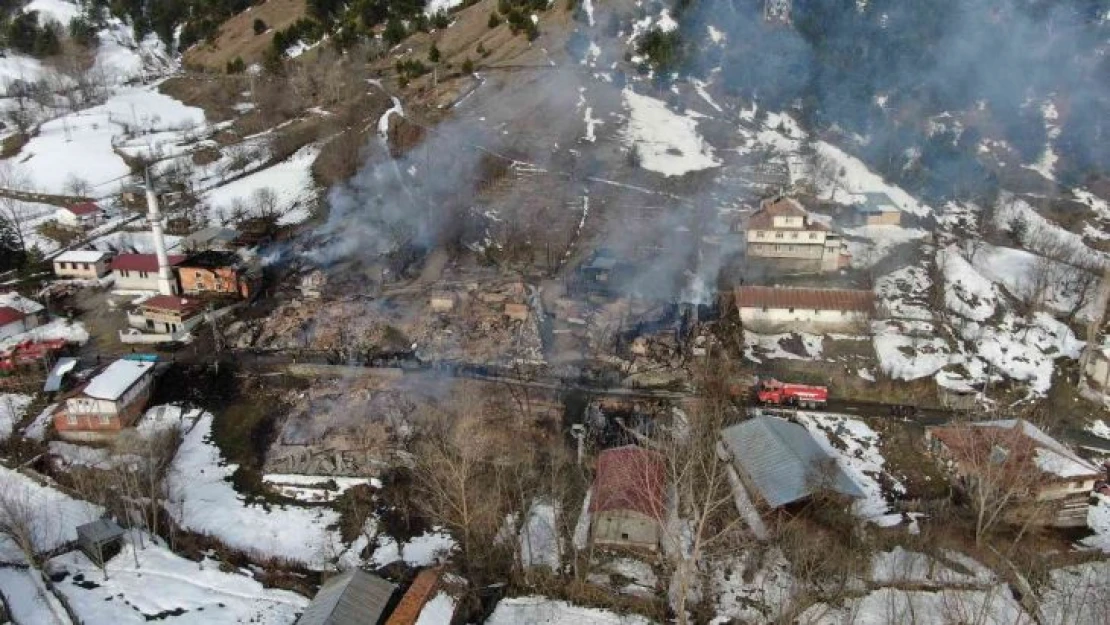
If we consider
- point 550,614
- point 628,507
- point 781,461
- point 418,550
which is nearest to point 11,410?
point 418,550

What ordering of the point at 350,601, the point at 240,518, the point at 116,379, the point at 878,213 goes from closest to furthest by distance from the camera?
the point at 350,601, the point at 240,518, the point at 116,379, the point at 878,213

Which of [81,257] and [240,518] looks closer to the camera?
[240,518]

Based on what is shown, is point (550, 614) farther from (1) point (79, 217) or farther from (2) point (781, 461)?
(1) point (79, 217)

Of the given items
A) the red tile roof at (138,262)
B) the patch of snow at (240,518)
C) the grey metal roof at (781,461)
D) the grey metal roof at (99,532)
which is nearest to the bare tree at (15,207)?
the red tile roof at (138,262)

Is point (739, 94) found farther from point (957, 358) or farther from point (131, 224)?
point (131, 224)

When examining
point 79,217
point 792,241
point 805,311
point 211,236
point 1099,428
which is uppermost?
point 792,241

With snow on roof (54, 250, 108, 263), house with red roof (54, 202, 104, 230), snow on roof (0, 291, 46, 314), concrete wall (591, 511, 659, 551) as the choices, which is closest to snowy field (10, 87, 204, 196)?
house with red roof (54, 202, 104, 230)

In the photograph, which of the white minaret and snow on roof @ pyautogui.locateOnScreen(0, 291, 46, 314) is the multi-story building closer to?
the white minaret
